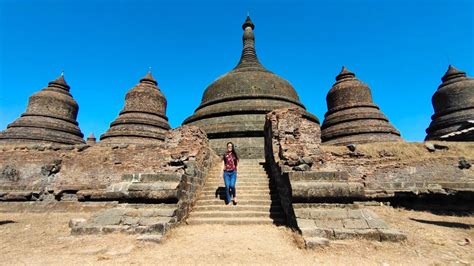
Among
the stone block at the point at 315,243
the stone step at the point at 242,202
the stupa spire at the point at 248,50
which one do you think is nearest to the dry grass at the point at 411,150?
the stone step at the point at 242,202

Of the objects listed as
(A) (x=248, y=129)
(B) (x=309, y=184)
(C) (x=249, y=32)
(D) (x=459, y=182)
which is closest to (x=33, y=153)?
(A) (x=248, y=129)

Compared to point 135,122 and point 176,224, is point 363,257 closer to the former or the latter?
point 176,224

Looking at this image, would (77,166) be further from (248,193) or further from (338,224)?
(338,224)

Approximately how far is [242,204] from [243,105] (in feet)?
32.5

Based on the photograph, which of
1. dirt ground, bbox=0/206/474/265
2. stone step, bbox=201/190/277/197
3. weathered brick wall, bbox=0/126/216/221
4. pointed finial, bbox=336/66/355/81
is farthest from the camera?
pointed finial, bbox=336/66/355/81

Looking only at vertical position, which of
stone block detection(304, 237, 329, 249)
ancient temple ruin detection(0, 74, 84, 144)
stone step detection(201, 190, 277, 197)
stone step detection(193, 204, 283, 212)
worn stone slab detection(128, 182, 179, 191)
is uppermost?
ancient temple ruin detection(0, 74, 84, 144)

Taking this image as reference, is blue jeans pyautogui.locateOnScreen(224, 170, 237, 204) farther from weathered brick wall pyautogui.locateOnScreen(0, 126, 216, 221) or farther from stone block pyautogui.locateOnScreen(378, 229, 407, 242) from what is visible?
stone block pyautogui.locateOnScreen(378, 229, 407, 242)

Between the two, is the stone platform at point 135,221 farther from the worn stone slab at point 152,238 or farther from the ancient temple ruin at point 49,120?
the ancient temple ruin at point 49,120

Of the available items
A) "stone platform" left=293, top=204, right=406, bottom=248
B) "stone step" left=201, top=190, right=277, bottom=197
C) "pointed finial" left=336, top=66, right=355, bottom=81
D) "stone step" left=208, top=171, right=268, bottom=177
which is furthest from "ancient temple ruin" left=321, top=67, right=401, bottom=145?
"stone platform" left=293, top=204, right=406, bottom=248

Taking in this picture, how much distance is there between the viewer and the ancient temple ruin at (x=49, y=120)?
16828 millimetres

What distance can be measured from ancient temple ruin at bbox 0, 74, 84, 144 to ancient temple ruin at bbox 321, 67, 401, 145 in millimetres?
17046

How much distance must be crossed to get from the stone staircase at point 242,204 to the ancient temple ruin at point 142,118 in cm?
998

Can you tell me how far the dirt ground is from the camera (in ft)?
11.7

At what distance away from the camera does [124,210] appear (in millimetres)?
5574
